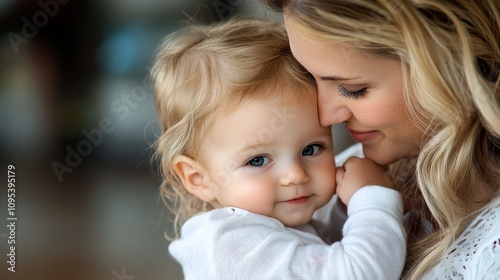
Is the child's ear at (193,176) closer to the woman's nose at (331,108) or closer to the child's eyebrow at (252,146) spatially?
the child's eyebrow at (252,146)

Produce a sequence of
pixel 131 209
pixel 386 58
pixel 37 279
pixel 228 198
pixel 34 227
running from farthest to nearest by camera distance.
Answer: pixel 131 209 < pixel 34 227 < pixel 37 279 < pixel 228 198 < pixel 386 58

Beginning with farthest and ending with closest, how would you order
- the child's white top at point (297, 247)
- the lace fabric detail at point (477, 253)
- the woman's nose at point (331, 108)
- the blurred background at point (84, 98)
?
1. the blurred background at point (84, 98)
2. the woman's nose at point (331, 108)
3. the child's white top at point (297, 247)
4. the lace fabric detail at point (477, 253)

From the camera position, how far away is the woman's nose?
1485 millimetres

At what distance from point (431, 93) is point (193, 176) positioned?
0.58m

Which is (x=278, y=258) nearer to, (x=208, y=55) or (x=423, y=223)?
(x=423, y=223)

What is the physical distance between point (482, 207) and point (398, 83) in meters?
0.29

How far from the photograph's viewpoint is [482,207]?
1.40 m

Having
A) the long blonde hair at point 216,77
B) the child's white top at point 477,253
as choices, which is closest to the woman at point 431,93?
the child's white top at point 477,253

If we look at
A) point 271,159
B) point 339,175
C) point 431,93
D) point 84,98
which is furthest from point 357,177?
point 84,98

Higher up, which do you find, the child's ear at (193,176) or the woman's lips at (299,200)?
the child's ear at (193,176)

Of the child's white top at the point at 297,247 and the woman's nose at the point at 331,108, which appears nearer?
the child's white top at the point at 297,247

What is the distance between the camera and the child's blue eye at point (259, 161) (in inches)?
60.5

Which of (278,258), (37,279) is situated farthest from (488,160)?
(37,279)

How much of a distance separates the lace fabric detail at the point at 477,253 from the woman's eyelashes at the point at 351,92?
0.32 metres
